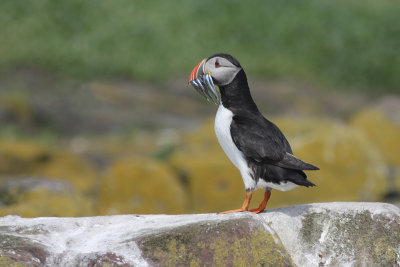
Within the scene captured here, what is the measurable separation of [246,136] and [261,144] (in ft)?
0.50

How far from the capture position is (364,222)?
5.33 meters

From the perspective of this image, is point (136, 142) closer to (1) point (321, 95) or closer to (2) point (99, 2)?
(1) point (321, 95)

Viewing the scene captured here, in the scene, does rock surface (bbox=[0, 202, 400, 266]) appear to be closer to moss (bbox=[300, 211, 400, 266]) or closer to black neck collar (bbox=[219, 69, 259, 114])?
moss (bbox=[300, 211, 400, 266])

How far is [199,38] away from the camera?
72.0 ft

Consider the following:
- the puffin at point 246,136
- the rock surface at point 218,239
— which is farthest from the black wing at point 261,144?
the rock surface at point 218,239

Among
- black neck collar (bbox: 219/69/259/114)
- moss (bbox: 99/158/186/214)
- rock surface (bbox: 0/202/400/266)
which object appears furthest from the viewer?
moss (bbox: 99/158/186/214)

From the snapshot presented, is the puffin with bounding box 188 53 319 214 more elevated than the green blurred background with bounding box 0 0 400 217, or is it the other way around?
the green blurred background with bounding box 0 0 400 217

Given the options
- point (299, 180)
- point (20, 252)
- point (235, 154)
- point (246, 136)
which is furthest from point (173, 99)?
point (20, 252)

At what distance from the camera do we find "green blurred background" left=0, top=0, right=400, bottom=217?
Result: 10.6 meters

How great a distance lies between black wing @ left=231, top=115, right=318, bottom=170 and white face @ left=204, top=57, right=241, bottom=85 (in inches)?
14.9

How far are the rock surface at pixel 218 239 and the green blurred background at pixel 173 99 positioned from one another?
214 cm

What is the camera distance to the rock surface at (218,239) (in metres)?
4.71

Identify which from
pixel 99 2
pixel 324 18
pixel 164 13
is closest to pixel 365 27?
pixel 324 18

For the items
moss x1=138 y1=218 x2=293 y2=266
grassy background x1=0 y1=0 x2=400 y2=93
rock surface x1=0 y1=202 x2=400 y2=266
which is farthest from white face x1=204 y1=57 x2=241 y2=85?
grassy background x1=0 y1=0 x2=400 y2=93
